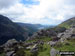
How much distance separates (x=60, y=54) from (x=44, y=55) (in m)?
9.94

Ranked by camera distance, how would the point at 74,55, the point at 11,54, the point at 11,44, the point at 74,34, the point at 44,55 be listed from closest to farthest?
the point at 74,55, the point at 44,55, the point at 11,54, the point at 11,44, the point at 74,34

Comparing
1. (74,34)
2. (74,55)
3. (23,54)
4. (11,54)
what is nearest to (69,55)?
(74,55)

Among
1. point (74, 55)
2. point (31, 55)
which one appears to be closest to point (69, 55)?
point (74, 55)

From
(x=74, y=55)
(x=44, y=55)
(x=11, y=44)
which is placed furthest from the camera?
(x=11, y=44)

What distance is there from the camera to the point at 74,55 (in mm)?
77062

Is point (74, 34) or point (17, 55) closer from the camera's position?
point (17, 55)

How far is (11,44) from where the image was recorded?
12588cm

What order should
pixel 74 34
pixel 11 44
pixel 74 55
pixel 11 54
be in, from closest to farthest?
pixel 74 55 → pixel 11 54 → pixel 11 44 → pixel 74 34

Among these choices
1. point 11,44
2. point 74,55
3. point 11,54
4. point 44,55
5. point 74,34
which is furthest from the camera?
point 74,34

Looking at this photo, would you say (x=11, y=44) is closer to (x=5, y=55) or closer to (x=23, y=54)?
(x=5, y=55)

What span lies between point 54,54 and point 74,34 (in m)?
72.6

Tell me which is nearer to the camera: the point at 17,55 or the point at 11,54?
the point at 17,55

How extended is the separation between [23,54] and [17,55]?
377cm

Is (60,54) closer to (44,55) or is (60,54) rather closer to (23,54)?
(44,55)
